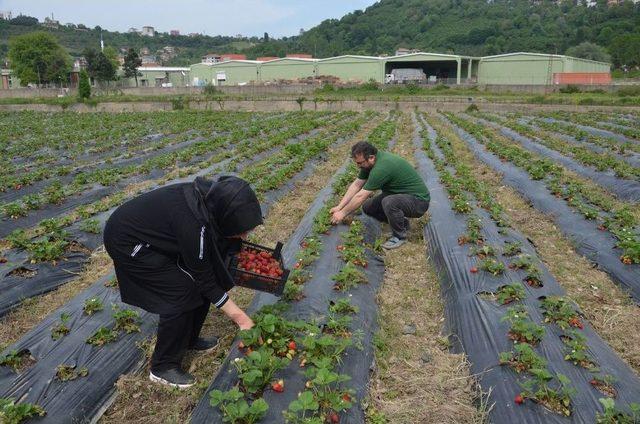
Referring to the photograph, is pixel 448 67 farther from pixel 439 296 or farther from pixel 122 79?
pixel 439 296

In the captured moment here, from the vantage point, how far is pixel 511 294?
4.55 metres

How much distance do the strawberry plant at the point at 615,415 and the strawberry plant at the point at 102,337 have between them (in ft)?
11.8

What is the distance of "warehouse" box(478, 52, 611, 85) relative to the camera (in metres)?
49.9

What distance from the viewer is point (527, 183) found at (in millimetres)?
9539

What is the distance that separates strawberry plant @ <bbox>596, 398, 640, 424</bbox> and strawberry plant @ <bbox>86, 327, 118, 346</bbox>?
360 centimetres

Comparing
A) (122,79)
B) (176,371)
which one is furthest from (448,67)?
(176,371)

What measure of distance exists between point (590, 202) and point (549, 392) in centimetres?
567

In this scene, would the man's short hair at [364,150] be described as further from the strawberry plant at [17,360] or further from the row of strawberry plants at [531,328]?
the strawberry plant at [17,360]

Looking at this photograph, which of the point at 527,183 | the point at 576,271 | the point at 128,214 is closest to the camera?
the point at 128,214

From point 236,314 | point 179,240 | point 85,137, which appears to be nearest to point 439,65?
point 85,137

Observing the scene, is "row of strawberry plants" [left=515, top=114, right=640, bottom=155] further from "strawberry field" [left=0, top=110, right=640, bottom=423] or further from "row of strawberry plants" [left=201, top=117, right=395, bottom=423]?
"row of strawberry plants" [left=201, top=117, right=395, bottom=423]

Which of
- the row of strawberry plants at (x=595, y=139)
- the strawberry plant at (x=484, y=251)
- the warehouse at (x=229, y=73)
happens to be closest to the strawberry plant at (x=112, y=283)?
the strawberry plant at (x=484, y=251)

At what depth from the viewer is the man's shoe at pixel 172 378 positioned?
3.63 metres

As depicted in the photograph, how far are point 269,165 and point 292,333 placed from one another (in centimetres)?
785
